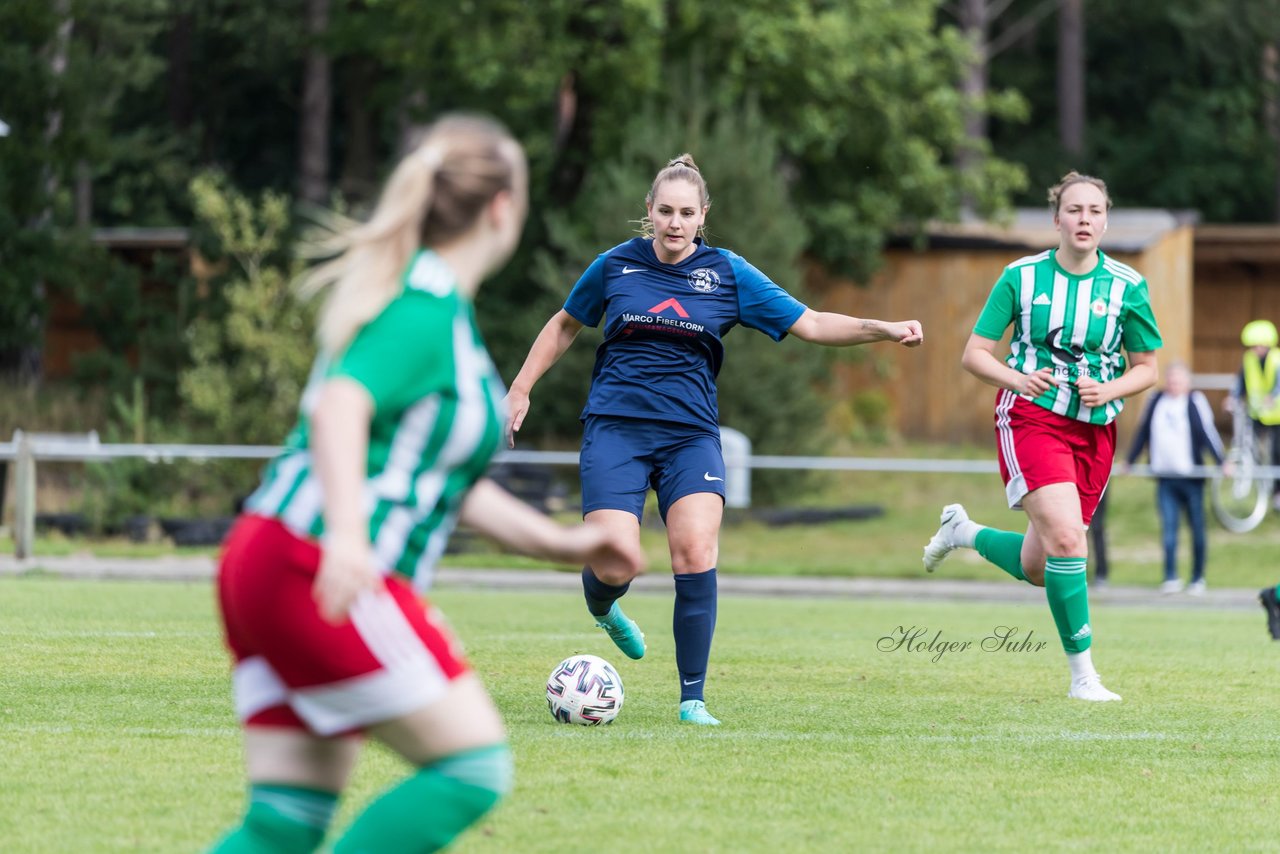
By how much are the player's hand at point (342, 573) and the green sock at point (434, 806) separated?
0.42 m

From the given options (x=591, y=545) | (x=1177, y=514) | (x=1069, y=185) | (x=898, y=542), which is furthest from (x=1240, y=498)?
(x=591, y=545)

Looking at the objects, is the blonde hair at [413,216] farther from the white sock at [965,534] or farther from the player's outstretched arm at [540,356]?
the white sock at [965,534]

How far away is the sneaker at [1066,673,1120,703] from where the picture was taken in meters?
7.91

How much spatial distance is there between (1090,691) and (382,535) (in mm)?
5251

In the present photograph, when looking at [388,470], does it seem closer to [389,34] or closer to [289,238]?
[289,238]

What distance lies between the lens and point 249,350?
23359 millimetres

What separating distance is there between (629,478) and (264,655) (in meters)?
3.92

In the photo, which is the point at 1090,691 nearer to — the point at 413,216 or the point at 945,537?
the point at 945,537

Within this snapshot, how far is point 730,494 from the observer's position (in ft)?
63.6

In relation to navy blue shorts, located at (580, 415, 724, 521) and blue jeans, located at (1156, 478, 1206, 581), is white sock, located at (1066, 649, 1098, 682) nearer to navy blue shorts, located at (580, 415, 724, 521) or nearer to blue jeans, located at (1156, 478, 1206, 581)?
navy blue shorts, located at (580, 415, 724, 521)

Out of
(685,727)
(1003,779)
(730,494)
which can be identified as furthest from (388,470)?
(730,494)

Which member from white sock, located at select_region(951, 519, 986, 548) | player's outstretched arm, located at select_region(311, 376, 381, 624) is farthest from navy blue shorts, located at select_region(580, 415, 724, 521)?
player's outstretched arm, located at select_region(311, 376, 381, 624)

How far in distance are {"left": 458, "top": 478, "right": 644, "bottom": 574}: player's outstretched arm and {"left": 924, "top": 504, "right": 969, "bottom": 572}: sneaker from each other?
549 centimetres

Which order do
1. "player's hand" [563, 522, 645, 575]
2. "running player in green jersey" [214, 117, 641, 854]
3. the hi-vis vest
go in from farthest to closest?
the hi-vis vest → "player's hand" [563, 522, 645, 575] → "running player in green jersey" [214, 117, 641, 854]
